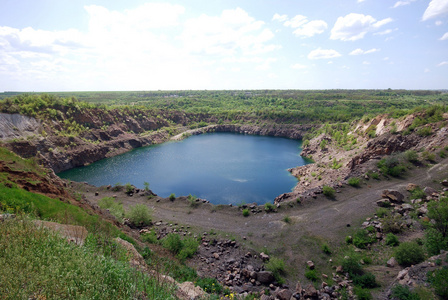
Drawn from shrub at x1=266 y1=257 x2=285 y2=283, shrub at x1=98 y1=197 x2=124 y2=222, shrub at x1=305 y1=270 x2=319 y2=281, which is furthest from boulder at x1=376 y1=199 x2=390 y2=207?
shrub at x1=98 y1=197 x2=124 y2=222

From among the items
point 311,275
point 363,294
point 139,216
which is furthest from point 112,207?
point 363,294

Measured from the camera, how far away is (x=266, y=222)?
66.1ft

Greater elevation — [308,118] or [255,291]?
[308,118]

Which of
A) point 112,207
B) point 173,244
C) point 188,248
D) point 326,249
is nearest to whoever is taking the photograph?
point 326,249

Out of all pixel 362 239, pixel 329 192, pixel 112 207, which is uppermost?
pixel 329 192

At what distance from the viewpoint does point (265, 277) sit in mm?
13750

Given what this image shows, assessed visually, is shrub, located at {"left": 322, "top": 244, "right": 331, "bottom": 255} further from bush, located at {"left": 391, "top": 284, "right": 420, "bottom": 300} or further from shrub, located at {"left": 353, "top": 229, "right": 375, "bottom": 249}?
bush, located at {"left": 391, "top": 284, "right": 420, "bottom": 300}

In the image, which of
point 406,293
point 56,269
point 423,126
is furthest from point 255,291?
point 423,126

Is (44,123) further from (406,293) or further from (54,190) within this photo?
(406,293)

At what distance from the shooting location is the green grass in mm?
5070

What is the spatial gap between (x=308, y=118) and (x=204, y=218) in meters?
63.3

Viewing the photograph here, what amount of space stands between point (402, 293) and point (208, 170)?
34469 millimetres

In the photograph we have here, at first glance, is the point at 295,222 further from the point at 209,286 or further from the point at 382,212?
the point at 209,286

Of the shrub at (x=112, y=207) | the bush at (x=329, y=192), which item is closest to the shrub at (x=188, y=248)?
the shrub at (x=112, y=207)
